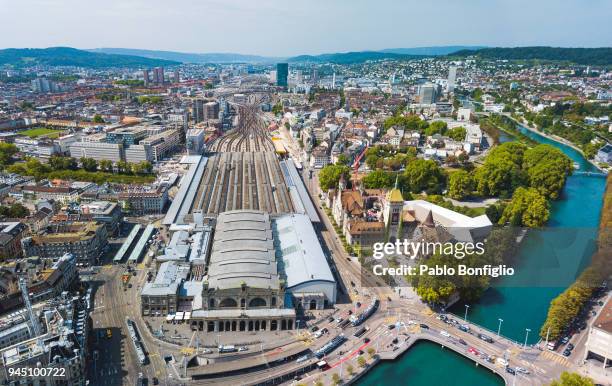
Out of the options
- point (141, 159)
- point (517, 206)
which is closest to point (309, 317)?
point (517, 206)

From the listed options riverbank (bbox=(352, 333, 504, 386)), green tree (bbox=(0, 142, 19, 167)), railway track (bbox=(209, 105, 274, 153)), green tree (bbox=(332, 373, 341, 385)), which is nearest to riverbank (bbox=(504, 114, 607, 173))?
railway track (bbox=(209, 105, 274, 153))

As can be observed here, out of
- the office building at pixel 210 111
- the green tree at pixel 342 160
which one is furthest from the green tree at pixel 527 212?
the office building at pixel 210 111

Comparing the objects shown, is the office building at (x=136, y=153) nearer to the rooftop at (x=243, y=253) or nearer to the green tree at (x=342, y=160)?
the green tree at (x=342, y=160)

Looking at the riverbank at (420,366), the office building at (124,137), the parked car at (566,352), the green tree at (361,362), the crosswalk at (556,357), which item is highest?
the office building at (124,137)

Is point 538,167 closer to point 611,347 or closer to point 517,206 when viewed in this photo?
point 517,206

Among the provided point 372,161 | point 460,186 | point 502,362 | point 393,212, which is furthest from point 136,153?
point 502,362

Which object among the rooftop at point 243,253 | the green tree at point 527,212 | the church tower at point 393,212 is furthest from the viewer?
the green tree at point 527,212
